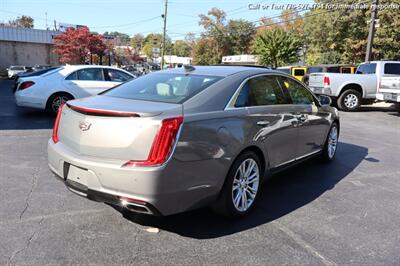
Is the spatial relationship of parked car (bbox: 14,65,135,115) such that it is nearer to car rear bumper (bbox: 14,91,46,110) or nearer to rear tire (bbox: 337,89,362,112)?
car rear bumper (bbox: 14,91,46,110)

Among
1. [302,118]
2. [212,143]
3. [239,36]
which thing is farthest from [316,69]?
[239,36]

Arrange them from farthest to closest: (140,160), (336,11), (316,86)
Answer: (336,11)
(316,86)
(140,160)

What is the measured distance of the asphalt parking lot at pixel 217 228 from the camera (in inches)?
124

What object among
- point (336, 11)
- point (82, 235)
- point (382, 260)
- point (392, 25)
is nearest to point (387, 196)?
point (382, 260)

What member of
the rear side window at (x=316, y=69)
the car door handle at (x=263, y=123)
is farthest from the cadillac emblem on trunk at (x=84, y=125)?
the rear side window at (x=316, y=69)

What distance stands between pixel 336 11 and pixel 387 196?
96.1 feet

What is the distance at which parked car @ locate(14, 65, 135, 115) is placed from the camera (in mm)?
9930

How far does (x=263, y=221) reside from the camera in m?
3.90

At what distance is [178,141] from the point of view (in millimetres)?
3072

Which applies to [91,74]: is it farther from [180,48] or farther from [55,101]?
[180,48]

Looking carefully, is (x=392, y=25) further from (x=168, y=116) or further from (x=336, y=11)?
(x=168, y=116)

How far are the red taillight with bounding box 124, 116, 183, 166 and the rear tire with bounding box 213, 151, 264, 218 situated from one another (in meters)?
0.87

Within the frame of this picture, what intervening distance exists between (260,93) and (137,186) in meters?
2.01

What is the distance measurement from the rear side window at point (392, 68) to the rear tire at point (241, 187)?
40.0 feet
